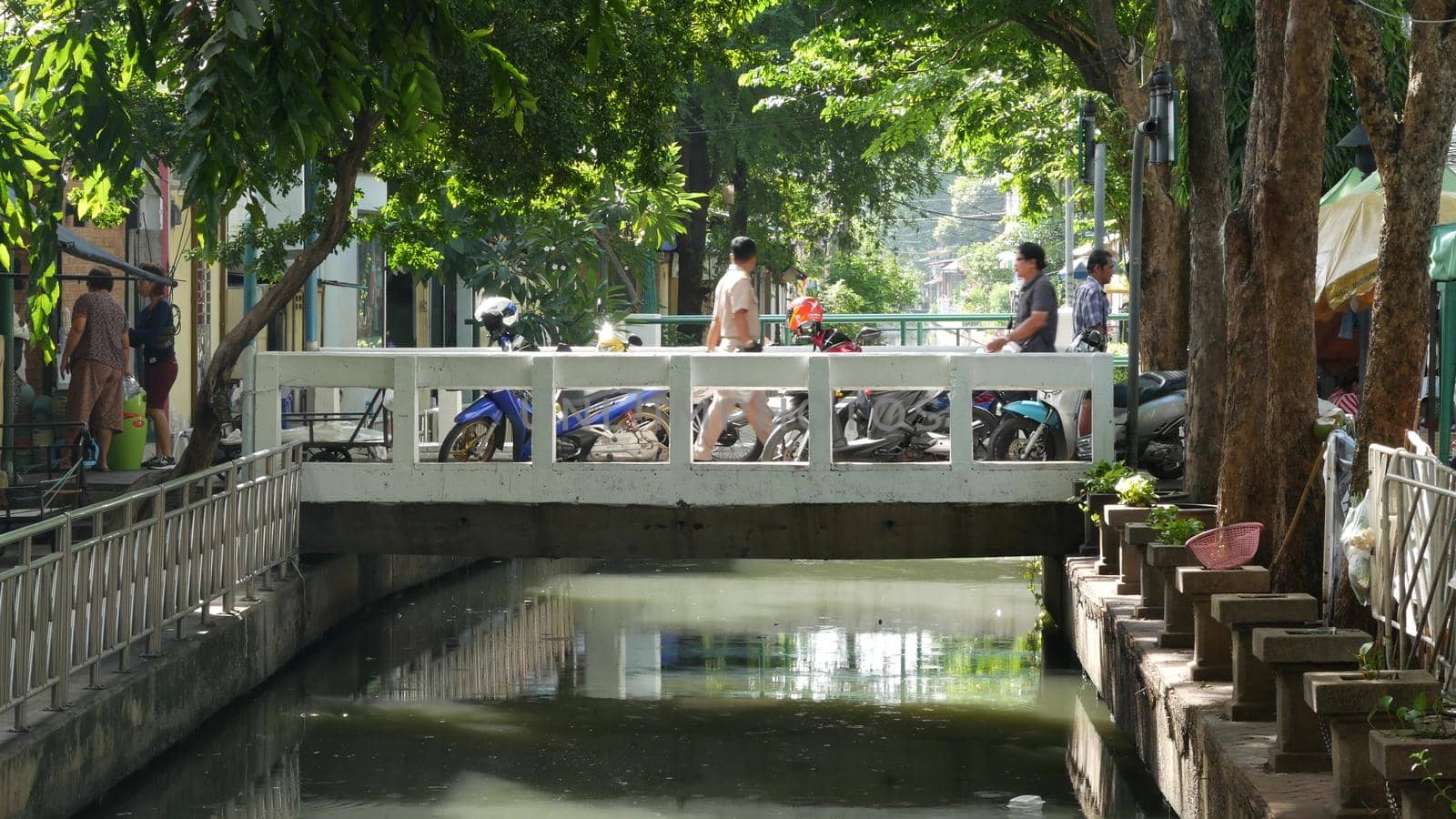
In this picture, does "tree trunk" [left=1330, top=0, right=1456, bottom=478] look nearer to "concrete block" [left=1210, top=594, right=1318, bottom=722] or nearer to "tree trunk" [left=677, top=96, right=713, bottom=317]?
"concrete block" [left=1210, top=594, right=1318, bottom=722]

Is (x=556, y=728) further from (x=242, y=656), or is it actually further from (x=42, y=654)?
(x=42, y=654)

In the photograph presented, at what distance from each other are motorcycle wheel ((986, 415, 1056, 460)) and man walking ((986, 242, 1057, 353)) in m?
0.64

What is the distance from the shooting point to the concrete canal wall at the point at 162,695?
7945 mm

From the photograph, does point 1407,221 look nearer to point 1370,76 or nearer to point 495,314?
point 1370,76

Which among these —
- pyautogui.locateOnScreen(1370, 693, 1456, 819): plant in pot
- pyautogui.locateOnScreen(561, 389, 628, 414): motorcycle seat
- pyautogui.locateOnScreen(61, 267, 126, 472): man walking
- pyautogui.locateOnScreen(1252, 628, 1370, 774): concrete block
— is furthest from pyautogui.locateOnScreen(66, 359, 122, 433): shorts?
pyautogui.locateOnScreen(1370, 693, 1456, 819): plant in pot

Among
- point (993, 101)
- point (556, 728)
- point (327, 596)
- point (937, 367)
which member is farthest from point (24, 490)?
point (993, 101)

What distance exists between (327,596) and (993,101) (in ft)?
35.6

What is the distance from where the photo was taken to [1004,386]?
13.1m

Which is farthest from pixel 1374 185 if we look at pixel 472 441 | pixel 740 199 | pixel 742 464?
pixel 740 199

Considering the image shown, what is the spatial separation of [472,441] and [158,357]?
434 cm

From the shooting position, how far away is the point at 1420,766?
16.7ft

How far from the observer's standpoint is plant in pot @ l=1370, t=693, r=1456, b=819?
5.07 meters

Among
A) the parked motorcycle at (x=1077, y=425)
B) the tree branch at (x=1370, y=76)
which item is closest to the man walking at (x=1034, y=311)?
the parked motorcycle at (x=1077, y=425)

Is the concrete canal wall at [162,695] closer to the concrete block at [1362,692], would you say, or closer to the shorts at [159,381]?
the shorts at [159,381]
